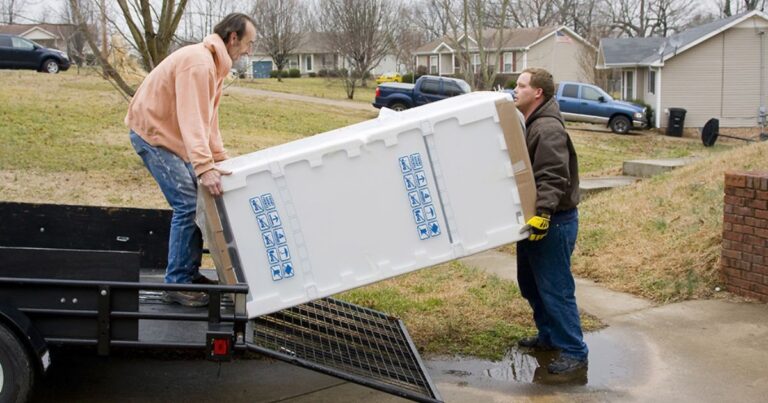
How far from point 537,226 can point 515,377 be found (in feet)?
3.79

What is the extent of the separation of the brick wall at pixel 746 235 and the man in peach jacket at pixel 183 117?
14.1ft

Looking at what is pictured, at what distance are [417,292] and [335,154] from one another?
306 cm

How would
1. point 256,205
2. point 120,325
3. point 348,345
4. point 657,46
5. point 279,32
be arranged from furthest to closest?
1. point 279,32
2. point 657,46
3. point 348,345
4. point 256,205
5. point 120,325

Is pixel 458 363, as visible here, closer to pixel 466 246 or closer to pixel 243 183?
pixel 466 246

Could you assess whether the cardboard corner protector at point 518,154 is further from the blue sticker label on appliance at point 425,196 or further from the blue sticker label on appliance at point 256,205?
the blue sticker label on appliance at point 256,205

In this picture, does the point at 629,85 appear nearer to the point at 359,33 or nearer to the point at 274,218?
the point at 359,33

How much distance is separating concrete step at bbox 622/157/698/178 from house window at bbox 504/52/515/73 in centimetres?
5352

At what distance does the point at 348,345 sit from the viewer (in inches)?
217

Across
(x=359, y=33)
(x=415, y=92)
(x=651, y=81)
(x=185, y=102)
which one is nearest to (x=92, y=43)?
(x=185, y=102)

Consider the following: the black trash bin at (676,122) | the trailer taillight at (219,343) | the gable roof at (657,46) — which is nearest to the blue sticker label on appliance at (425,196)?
the trailer taillight at (219,343)

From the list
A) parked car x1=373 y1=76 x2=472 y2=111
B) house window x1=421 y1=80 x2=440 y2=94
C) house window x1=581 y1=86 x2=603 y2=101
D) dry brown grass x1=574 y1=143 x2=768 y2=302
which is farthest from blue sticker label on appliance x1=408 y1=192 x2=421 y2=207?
house window x1=581 y1=86 x2=603 y2=101

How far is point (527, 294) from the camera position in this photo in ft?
20.3

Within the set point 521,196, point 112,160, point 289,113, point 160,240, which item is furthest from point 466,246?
point 289,113

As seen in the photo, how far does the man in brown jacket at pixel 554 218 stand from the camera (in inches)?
209
